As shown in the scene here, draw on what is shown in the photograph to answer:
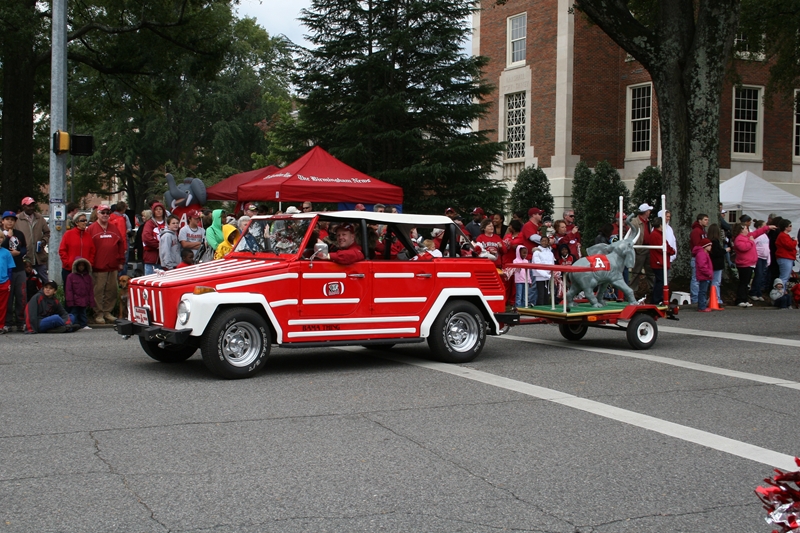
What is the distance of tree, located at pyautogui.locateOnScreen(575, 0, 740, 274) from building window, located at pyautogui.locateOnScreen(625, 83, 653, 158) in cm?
1432

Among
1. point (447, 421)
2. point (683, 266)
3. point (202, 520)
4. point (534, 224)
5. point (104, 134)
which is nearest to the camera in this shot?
point (202, 520)

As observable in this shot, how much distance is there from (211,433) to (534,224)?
1086cm

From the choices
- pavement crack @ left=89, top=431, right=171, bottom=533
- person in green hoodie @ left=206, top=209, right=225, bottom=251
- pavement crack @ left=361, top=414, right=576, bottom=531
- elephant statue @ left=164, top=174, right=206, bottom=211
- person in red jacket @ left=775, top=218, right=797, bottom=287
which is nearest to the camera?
pavement crack @ left=89, top=431, right=171, bottom=533

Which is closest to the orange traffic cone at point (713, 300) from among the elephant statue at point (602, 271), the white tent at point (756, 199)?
the elephant statue at point (602, 271)

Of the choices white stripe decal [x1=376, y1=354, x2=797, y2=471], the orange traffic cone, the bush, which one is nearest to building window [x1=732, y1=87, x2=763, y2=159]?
the bush

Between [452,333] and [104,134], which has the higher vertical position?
[104,134]

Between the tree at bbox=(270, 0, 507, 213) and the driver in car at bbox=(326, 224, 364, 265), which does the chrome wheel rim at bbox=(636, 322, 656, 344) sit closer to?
the driver in car at bbox=(326, 224, 364, 265)

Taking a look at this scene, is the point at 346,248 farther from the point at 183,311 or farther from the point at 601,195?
the point at 601,195

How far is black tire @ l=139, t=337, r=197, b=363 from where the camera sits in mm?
10500

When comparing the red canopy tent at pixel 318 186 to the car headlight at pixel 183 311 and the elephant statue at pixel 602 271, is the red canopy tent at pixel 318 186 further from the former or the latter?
the car headlight at pixel 183 311

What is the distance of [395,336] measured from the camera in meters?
10.5

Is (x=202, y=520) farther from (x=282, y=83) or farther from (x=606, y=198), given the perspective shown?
(x=282, y=83)

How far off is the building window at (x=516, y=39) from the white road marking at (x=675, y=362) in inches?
1024

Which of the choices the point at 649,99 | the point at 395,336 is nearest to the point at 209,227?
the point at 395,336
